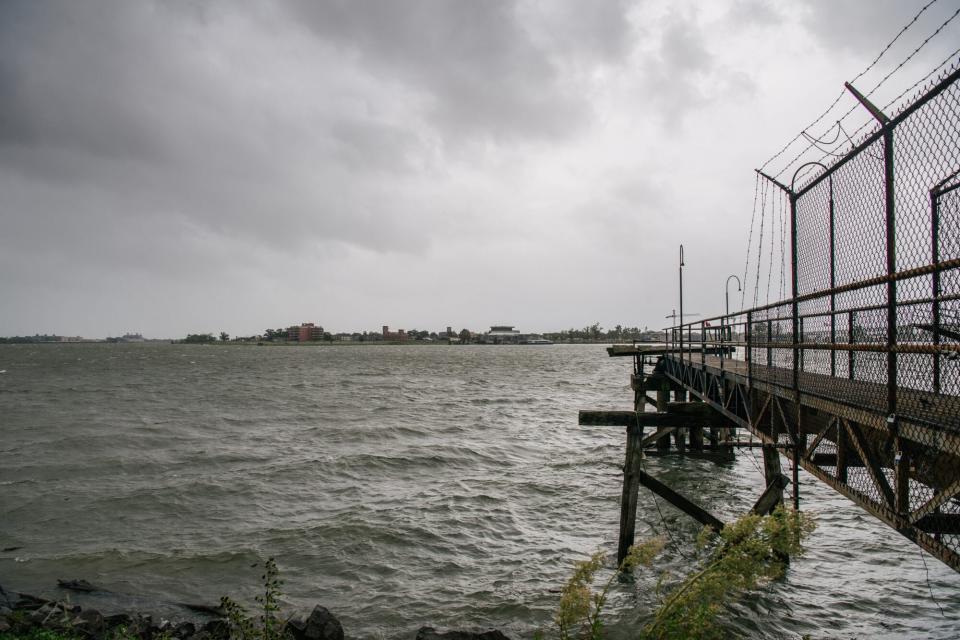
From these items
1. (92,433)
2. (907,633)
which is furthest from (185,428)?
(907,633)

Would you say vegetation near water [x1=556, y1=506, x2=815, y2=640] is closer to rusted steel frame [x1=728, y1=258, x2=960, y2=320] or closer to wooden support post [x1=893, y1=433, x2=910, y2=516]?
wooden support post [x1=893, y1=433, x2=910, y2=516]

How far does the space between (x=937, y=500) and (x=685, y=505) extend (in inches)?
237

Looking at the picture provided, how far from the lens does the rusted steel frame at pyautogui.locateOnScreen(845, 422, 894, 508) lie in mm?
4977

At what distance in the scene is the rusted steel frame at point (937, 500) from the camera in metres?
4.15

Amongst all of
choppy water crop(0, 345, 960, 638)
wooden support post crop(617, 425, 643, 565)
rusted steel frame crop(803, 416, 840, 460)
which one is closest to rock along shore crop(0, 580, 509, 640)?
choppy water crop(0, 345, 960, 638)

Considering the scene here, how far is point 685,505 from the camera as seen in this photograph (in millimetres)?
9922

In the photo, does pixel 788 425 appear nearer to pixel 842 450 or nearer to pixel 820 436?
pixel 820 436

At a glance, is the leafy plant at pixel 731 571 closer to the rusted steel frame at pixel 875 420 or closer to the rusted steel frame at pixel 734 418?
the rusted steel frame at pixel 875 420

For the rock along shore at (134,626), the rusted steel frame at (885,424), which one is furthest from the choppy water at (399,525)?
the rusted steel frame at (885,424)

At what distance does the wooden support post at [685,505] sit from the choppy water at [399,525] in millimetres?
1051

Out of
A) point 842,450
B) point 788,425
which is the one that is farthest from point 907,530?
point 788,425

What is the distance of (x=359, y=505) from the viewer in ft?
46.4

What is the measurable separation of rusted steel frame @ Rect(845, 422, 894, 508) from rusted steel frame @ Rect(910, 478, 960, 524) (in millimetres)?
382

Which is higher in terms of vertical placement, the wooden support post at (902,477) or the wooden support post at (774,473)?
the wooden support post at (902,477)
